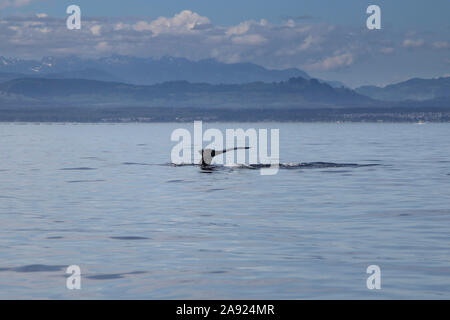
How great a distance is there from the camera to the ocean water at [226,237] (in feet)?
52.5

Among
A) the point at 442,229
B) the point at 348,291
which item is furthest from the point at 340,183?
the point at 348,291

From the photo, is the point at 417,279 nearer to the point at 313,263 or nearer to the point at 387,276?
the point at 387,276

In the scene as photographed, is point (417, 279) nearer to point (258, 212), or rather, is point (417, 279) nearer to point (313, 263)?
point (313, 263)

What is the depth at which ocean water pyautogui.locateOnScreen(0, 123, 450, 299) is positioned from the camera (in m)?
16.0

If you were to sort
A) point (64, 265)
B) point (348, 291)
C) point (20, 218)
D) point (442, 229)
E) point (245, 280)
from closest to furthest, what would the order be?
point (348, 291), point (245, 280), point (64, 265), point (442, 229), point (20, 218)

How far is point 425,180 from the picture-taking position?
40.8 meters

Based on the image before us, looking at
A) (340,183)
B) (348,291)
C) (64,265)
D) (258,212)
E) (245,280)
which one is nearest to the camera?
(348,291)

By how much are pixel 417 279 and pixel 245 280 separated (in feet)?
11.3

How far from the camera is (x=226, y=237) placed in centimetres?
2202

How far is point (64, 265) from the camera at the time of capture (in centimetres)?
1806
